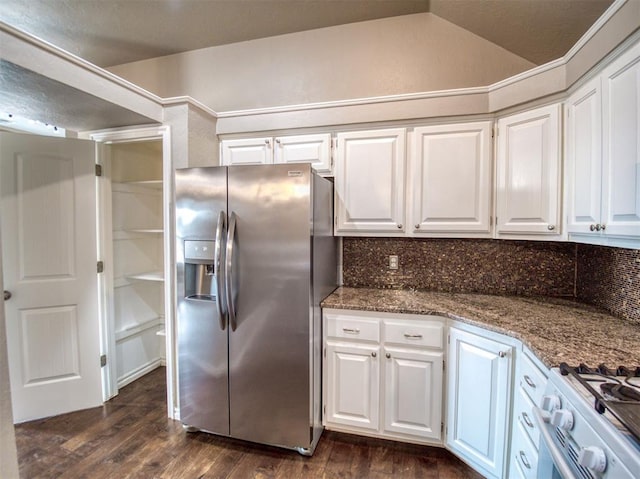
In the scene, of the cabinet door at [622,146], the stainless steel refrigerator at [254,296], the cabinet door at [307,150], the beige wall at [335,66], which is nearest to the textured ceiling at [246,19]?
the beige wall at [335,66]

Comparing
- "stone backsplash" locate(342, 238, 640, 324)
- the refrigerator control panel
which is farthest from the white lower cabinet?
the refrigerator control panel

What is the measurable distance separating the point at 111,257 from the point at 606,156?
325 cm

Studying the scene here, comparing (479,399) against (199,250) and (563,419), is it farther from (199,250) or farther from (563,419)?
(199,250)

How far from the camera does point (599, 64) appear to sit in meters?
1.39

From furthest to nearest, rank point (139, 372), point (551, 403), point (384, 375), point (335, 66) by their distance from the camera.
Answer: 1. point (139, 372)
2. point (335, 66)
3. point (384, 375)
4. point (551, 403)

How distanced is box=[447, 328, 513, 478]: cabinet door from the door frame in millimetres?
1916

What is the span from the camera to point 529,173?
1.81 m

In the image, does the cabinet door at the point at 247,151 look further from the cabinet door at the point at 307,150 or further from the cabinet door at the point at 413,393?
the cabinet door at the point at 413,393

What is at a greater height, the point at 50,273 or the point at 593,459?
the point at 50,273

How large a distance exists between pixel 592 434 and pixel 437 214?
1428mm

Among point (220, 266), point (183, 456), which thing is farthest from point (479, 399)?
point (183, 456)

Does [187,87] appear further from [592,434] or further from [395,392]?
[592,434]

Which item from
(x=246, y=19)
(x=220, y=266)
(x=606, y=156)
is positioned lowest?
(x=220, y=266)

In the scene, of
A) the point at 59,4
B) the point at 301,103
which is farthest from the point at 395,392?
the point at 59,4
